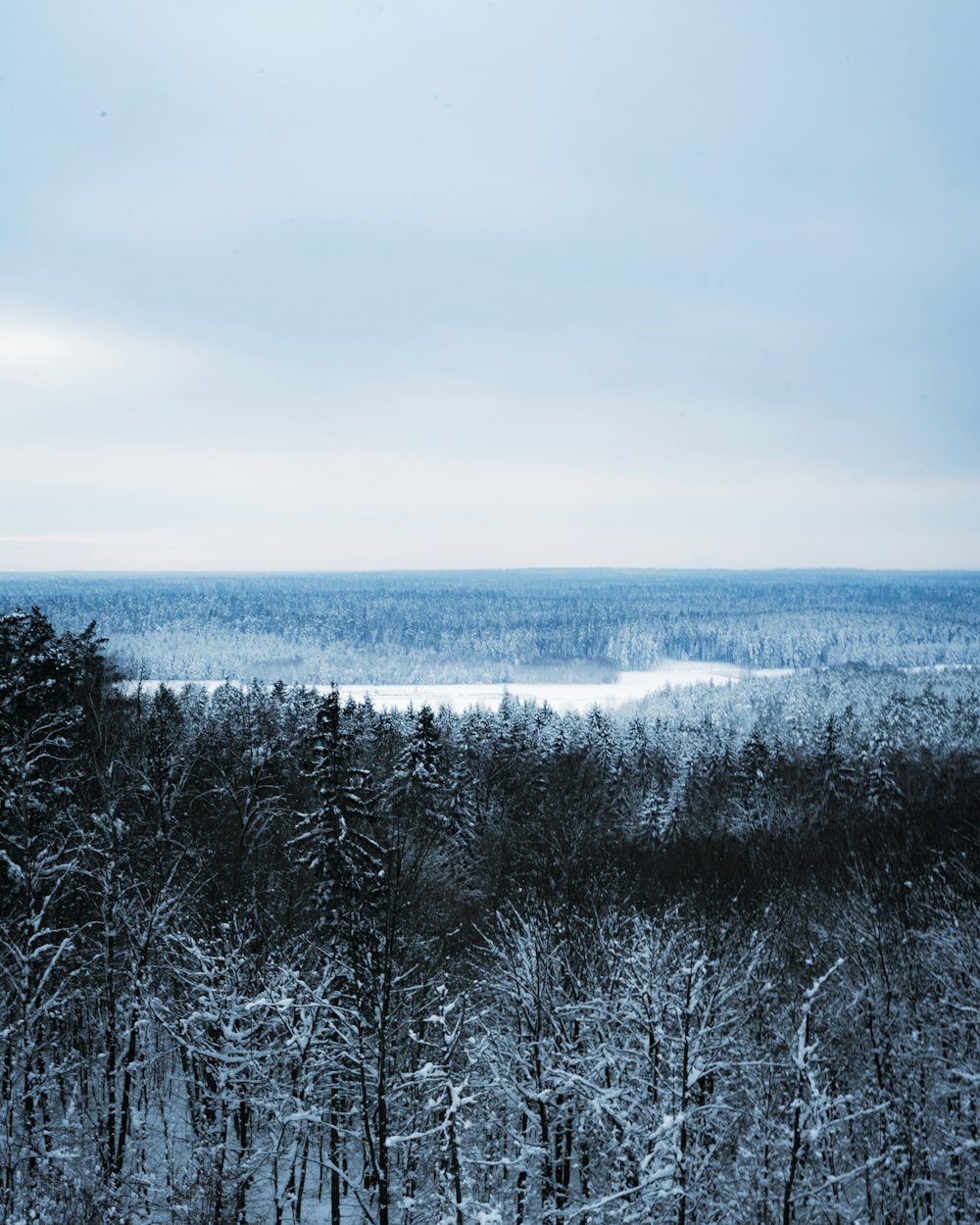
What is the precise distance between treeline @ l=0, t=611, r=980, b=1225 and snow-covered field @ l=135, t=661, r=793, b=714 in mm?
97850

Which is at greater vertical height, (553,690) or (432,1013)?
(432,1013)

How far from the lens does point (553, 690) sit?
164m

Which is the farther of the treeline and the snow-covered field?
the snow-covered field

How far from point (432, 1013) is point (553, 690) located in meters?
148

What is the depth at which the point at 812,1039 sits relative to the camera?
1434 cm

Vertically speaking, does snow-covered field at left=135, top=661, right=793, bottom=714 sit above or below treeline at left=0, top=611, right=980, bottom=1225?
below

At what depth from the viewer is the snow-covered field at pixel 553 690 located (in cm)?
13380

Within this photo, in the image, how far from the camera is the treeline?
1277cm

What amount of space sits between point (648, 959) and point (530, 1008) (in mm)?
4662

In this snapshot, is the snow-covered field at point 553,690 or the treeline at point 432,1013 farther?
the snow-covered field at point 553,690

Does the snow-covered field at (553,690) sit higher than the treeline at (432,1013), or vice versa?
the treeline at (432,1013)

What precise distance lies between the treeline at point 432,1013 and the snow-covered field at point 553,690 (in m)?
97.9

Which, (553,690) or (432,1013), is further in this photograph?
(553,690)

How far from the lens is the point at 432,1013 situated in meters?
17.7
